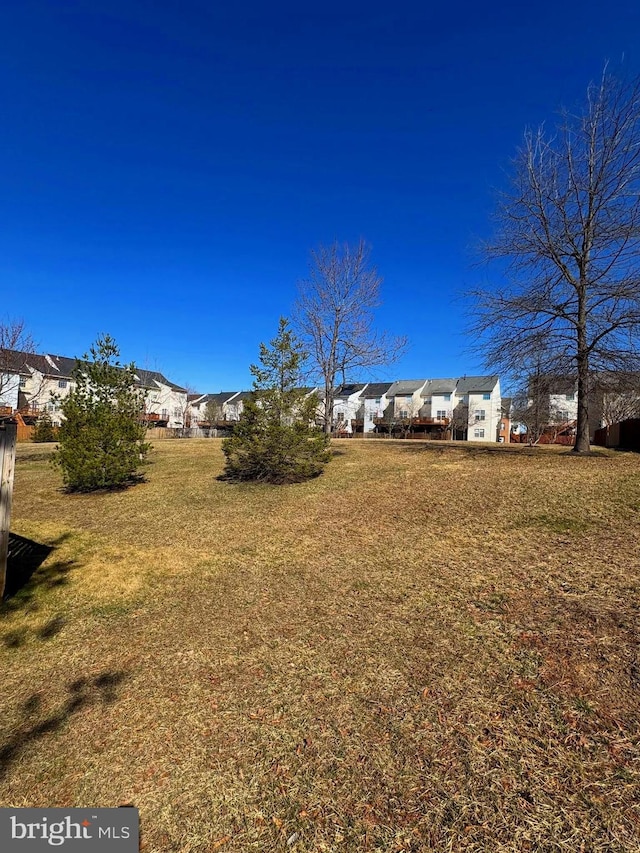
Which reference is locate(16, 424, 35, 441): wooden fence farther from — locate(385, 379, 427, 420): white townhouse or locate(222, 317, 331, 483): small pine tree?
locate(385, 379, 427, 420): white townhouse

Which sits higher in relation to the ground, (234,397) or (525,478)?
(234,397)

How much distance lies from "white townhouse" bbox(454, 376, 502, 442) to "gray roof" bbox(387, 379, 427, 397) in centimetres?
642

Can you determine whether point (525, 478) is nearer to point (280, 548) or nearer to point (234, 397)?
point (280, 548)

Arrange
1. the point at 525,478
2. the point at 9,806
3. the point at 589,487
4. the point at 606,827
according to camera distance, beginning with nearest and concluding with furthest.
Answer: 1. the point at 606,827
2. the point at 9,806
3. the point at 589,487
4. the point at 525,478

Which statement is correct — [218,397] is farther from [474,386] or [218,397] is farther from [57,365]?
[474,386]

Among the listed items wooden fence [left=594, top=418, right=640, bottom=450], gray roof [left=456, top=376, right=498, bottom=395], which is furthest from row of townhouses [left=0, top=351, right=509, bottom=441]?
wooden fence [left=594, top=418, right=640, bottom=450]

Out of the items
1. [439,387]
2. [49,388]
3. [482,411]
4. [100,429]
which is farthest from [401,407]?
[100,429]

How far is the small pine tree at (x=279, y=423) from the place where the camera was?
1066cm

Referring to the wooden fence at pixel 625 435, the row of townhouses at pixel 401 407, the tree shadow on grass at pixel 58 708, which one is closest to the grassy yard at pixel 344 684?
the tree shadow on grass at pixel 58 708

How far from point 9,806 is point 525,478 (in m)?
9.61

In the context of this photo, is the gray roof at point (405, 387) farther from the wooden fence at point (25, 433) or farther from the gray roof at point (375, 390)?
the wooden fence at point (25, 433)

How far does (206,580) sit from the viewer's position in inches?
212

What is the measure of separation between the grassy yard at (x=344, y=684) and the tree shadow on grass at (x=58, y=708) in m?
0.02

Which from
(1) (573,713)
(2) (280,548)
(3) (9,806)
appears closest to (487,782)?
(1) (573,713)
